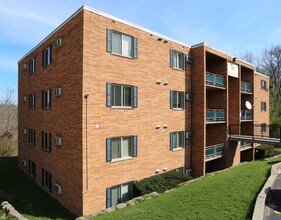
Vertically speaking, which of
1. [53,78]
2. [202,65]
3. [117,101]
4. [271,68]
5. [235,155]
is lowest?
[235,155]

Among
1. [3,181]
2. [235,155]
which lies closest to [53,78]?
[3,181]

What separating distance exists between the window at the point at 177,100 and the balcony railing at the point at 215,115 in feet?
7.73

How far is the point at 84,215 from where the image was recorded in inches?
441

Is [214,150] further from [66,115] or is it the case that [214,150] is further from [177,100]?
[66,115]

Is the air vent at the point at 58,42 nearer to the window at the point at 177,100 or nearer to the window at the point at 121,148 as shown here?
the window at the point at 121,148

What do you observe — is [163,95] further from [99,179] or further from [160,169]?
[99,179]

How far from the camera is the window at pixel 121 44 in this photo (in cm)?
1243

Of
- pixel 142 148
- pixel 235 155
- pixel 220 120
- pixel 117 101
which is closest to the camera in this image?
pixel 117 101

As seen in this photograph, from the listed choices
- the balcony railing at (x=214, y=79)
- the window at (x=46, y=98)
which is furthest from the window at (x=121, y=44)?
the balcony railing at (x=214, y=79)

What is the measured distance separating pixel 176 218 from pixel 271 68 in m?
57.8

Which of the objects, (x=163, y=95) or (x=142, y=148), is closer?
(x=142, y=148)

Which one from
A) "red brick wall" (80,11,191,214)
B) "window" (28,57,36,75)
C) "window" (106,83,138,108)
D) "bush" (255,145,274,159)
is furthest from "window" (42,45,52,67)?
"bush" (255,145,274,159)

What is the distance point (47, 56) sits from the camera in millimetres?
15922

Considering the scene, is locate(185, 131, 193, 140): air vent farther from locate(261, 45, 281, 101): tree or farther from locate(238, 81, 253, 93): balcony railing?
locate(261, 45, 281, 101): tree
